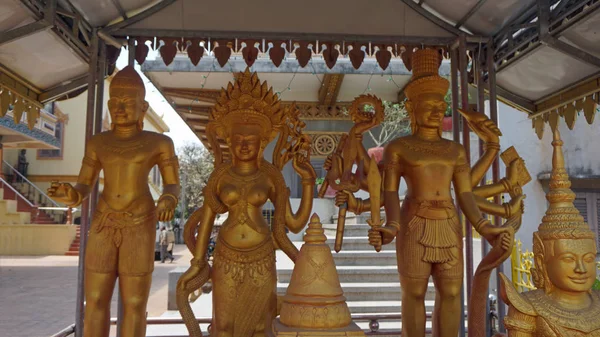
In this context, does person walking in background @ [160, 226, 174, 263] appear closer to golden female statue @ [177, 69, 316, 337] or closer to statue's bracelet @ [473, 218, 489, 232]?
golden female statue @ [177, 69, 316, 337]

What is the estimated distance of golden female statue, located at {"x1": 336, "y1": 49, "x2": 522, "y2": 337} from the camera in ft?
10.2

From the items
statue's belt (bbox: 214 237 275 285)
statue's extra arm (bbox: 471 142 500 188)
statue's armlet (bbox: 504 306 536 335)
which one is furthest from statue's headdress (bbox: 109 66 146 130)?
statue's armlet (bbox: 504 306 536 335)

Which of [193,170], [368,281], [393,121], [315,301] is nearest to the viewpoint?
[315,301]

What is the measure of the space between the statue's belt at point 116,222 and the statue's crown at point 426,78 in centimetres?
206

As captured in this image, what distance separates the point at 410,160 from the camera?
10.7ft

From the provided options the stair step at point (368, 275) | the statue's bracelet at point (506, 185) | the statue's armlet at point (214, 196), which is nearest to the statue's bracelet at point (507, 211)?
the statue's bracelet at point (506, 185)

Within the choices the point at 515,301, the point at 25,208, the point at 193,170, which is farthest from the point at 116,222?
the point at 193,170

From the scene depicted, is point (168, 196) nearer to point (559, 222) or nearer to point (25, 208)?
point (559, 222)

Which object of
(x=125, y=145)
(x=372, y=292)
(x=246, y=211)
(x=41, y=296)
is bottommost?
(x=41, y=296)

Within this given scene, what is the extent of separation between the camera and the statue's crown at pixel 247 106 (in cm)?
323

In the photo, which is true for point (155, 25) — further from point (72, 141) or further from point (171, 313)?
point (72, 141)

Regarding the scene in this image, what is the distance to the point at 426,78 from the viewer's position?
3.31m

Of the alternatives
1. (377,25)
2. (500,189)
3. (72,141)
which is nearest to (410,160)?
(500,189)

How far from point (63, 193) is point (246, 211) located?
1220mm
